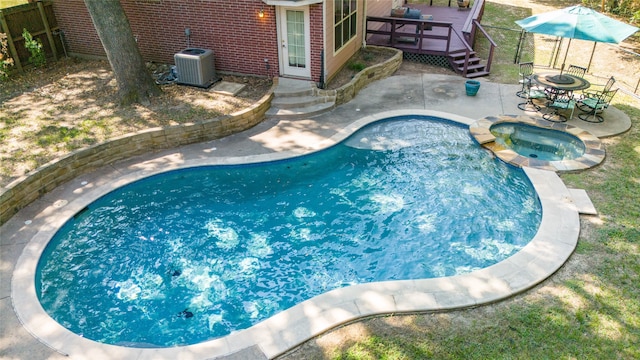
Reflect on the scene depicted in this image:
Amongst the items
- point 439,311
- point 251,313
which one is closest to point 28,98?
point 251,313

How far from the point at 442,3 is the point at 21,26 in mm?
17295

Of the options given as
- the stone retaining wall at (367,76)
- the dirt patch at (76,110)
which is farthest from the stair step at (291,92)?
the dirt patch at (76,110)

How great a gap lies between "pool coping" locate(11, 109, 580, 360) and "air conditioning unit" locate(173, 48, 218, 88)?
533 centimetres

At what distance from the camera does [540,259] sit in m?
7.23

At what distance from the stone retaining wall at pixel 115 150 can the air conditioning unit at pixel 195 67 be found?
1960 millimetres

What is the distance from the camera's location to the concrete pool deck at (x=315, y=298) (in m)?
5.93

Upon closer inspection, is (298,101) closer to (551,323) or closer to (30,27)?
(551,323)

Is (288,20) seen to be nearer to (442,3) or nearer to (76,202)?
(76,202)

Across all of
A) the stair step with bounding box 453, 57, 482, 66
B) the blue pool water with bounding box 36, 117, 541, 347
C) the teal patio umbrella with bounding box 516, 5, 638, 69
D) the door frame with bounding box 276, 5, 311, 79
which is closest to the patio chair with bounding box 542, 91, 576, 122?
the teal patio umbrella with bounding box 516, 5, 638, 69

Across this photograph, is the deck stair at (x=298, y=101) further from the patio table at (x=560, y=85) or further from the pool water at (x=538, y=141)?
the patio table at (x=560, y=85)

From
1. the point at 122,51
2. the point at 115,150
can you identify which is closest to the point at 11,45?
the point at 122,51

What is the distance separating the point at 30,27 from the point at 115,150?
21.9 ft

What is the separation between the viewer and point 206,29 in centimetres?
1290

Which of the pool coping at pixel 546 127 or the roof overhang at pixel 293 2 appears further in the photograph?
the roof overhang at pixel 293 2
